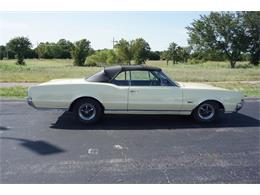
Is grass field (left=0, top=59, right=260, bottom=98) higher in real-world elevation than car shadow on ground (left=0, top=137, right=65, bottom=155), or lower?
higher

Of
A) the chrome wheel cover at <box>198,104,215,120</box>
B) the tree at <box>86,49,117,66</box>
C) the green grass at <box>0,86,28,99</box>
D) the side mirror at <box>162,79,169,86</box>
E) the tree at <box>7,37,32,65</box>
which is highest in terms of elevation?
the tree at <box>7,37,32,65</box>

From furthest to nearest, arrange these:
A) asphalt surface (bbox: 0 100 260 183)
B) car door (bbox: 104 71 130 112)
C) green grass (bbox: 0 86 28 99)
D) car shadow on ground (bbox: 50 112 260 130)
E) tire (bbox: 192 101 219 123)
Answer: green grass (bbox: 0 86 28 99) < tire (bbox: 192 101 219 123) < car door (bbox: 104 71 130 112) < car shadow on ground (bbox: 50 112 260 130) < asphalt surface (bbox: 0 100 260 183)

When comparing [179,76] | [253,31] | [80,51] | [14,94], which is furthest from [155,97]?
[253,31]

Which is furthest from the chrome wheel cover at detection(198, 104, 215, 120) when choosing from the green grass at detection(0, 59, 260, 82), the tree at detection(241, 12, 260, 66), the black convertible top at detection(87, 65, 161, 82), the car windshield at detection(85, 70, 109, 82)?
the tree at detection(241, 12, 260, 66)

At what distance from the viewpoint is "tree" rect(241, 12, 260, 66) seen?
46.4m

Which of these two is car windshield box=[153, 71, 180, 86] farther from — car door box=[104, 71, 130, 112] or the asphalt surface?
the asphalt surface

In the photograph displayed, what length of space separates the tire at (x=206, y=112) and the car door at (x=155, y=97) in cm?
→ 48

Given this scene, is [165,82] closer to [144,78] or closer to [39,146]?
[144,78]

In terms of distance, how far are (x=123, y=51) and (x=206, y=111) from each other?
44101 mm

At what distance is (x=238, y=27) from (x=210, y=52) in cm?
593

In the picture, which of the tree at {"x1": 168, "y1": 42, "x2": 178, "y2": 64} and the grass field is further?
the tree at {"x1": 168, "y1": 42, "x2": 178, "y2": 64}

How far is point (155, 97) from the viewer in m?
6.19

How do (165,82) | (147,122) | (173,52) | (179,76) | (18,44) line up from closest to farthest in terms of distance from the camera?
(165,82) < (147,122) < (179,76) < (18,44) < (173,52)
